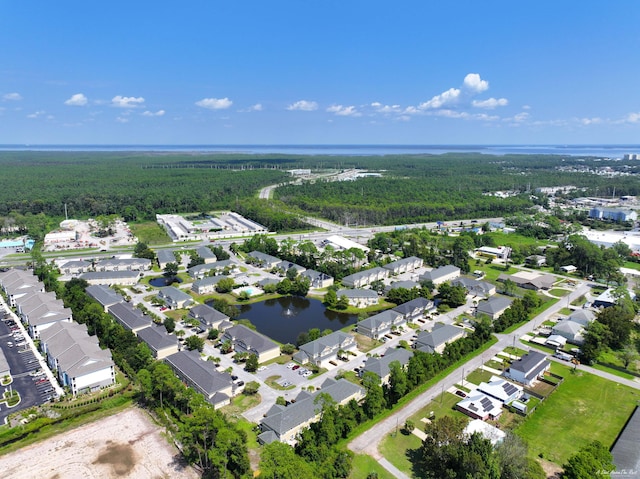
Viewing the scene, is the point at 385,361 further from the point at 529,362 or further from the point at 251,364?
the point at 529,362

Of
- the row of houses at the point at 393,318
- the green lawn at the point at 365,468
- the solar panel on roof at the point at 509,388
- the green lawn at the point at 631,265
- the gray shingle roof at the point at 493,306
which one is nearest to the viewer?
the green lawn at the point at 365,468

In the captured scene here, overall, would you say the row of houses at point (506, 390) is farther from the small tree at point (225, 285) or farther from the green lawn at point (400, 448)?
the small tree at point (225, 285)

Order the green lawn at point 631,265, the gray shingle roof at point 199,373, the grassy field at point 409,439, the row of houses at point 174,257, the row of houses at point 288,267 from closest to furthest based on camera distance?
1. the grassy field at point 409,439
2. the gray shingle roof at point 199,373
3. the row of houses at point 288,267
4. the row of houses at point 174,257
5. the green lawn at point 631,265

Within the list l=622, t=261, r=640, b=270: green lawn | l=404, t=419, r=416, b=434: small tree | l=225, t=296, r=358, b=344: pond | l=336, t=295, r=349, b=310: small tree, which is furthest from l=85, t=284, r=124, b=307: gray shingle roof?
l=622, t=261, r=640, b=270: green lawn

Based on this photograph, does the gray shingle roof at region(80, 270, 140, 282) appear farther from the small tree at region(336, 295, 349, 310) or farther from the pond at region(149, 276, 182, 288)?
the small tree at region(336, 295, 349, 310)

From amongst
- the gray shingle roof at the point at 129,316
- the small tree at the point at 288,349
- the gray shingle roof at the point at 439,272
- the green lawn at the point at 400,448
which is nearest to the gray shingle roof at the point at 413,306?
the gray shingle roof at the point at 439,272

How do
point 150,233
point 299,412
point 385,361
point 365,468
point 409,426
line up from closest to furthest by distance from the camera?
point 365,468 → point 299,412 → point 409,426 → point 385,361 → point 150,233

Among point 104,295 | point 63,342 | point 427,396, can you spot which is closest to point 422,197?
point 104,295
